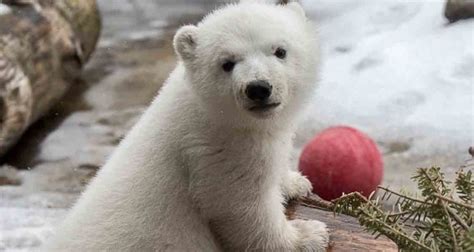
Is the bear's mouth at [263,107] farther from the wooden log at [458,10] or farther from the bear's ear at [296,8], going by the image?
the wooden log at [458,10]

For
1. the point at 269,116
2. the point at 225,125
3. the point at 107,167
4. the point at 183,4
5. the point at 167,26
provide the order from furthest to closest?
1. the point at 183,4
2. the point at 167,26
3. the point at 107,167
4. the point at 225,125
5. the point at 269,116

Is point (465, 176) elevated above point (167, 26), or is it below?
above

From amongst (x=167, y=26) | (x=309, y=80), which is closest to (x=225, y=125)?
(x=309, y=80)

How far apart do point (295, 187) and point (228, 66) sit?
25.9 inches

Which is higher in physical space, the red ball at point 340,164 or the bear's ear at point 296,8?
the bear's ear at point 296,8

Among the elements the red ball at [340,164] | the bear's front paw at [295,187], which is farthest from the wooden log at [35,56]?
the bear's front paw at [295,187]

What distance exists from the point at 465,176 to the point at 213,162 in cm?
60

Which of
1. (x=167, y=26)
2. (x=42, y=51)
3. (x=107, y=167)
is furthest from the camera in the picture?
(x=167, y=26)

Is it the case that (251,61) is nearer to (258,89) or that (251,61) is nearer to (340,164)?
(258,89)

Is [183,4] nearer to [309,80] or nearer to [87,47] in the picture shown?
[87,47]

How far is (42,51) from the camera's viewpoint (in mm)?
3928

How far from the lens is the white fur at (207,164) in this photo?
5.55 ft

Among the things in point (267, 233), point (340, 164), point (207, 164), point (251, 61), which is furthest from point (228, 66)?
point (340, 164)

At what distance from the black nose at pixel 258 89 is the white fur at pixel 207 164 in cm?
9
